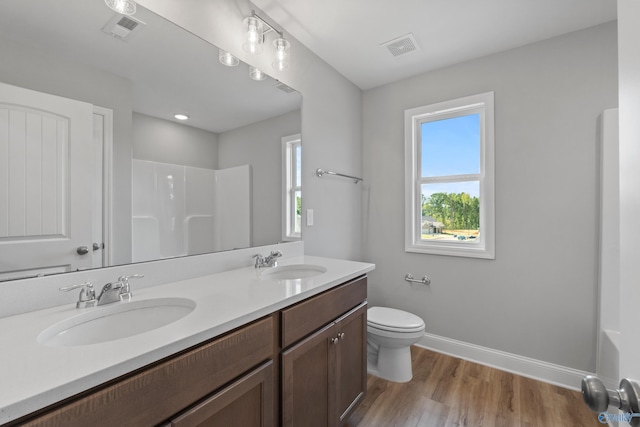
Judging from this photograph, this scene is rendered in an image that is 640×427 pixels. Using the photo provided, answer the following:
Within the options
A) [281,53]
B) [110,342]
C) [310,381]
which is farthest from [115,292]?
[281,53]

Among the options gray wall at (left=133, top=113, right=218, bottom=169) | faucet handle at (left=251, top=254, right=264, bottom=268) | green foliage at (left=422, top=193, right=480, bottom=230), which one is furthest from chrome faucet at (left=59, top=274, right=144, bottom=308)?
green foliage at (left=422, top=193, right=480, bottom=230)

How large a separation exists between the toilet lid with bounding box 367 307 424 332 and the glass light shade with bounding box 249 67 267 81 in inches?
71.8

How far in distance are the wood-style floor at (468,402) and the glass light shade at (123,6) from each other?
7.61 ft

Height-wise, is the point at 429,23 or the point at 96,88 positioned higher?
the point at 429,23

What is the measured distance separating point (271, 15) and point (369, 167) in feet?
5.02

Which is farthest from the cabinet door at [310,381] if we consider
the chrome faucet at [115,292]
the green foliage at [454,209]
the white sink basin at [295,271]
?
the green foliage at [454,209]

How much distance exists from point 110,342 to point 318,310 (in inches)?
30.4

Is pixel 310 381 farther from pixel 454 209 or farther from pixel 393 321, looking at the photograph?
pixel 454 209

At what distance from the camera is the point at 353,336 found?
1523mm

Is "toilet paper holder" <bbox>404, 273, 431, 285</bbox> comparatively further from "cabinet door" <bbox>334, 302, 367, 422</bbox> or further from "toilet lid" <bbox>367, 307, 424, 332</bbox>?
"cabinet door" <bbox>334, 302, 367, 422</bbox>

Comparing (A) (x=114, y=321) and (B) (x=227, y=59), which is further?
(B) (x=227, y=59)

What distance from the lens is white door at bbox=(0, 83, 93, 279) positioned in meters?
0.90

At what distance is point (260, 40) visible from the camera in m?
1.62

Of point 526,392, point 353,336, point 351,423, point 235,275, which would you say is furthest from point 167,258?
point 526,392
